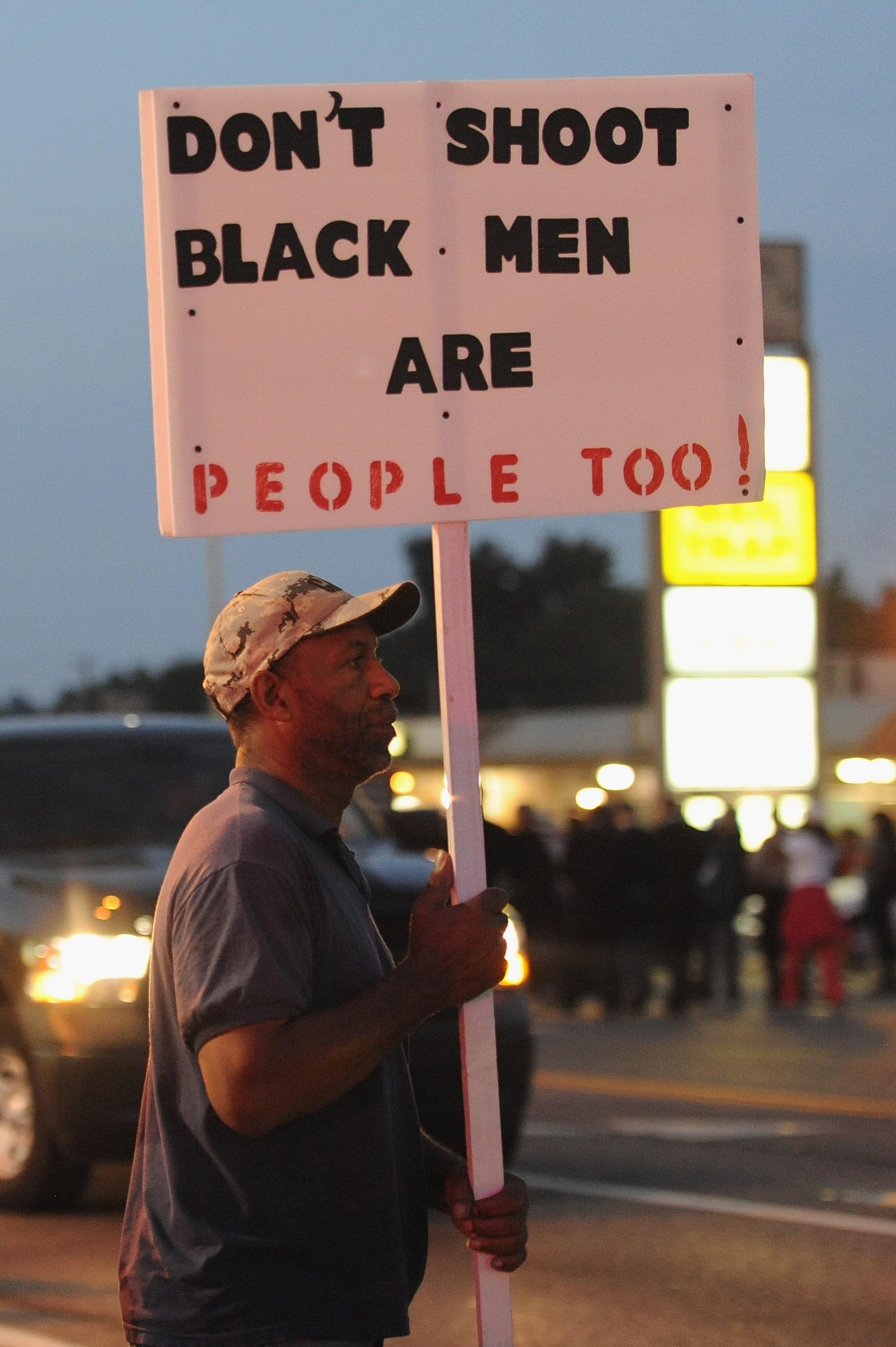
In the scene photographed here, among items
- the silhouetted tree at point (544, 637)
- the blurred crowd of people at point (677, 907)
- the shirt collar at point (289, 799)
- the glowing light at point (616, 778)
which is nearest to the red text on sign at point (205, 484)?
the shirt collar at point (289, 799)

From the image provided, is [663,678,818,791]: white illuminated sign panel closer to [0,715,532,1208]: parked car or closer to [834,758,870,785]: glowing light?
[0,715,532,1208]: parked car

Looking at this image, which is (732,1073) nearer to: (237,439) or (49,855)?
(49,855)

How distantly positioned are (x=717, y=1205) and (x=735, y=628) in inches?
609

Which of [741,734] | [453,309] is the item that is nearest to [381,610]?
[453,309]

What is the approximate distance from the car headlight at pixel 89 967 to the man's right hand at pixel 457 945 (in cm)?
555

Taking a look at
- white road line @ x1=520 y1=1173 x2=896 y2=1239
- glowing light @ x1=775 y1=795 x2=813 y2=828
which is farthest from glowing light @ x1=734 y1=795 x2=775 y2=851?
white road line @ x1=520 y1=1173 x2=896 y2=1239

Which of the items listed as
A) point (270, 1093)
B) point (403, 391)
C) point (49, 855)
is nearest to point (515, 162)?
point (403, 391)

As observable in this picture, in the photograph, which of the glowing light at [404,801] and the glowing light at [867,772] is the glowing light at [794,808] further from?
the glowing light at [867,772]

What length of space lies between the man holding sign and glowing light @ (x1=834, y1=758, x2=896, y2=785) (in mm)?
37870

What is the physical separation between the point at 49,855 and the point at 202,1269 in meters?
6.57

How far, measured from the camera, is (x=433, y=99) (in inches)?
144

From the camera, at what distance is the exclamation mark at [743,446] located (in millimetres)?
3701

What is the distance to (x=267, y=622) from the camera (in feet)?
10.6

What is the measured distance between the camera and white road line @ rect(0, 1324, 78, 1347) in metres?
6.66
